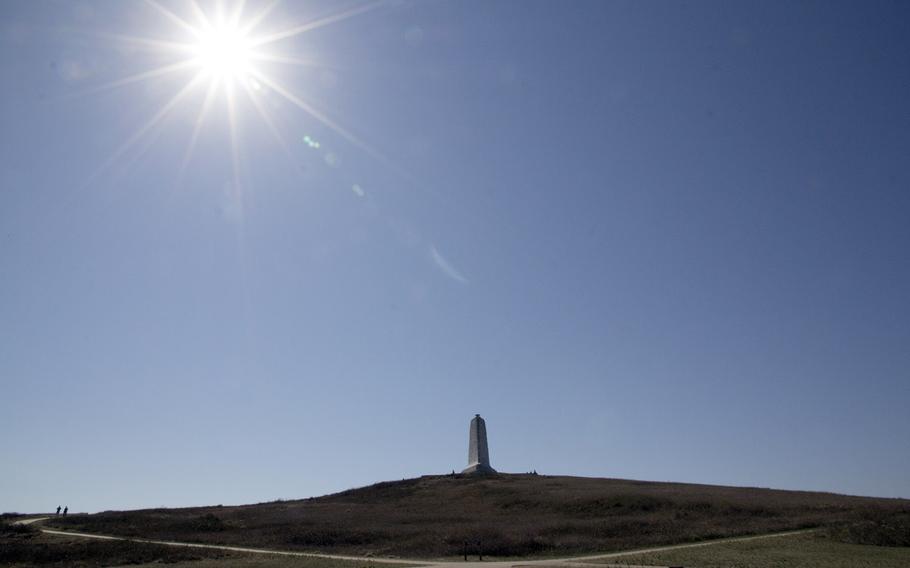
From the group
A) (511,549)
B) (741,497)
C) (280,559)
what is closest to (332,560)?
(280,559)

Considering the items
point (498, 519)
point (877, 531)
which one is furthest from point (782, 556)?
point (498, 519)

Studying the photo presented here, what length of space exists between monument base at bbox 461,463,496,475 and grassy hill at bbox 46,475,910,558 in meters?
7.25

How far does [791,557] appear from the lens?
83.4ft

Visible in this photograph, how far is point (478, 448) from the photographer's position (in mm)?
68625

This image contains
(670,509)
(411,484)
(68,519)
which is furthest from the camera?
(411,484)

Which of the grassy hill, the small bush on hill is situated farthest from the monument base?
the small bush on hill

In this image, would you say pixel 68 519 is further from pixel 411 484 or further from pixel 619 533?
pixel 619 533

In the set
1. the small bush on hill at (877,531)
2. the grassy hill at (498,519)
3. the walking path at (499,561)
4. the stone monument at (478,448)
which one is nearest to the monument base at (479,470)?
the stone monument at (478,448)

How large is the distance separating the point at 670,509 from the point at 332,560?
908 inches

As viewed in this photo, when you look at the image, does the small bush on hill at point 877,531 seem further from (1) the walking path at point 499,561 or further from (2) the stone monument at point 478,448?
(2) the stone monument at point 478,448

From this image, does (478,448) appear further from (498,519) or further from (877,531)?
(877,531)

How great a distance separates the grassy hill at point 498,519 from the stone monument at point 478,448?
8427 millimetres

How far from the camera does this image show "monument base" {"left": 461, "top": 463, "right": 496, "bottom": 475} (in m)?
66.4

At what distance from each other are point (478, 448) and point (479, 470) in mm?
2610
